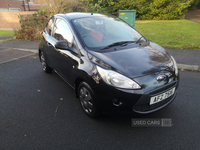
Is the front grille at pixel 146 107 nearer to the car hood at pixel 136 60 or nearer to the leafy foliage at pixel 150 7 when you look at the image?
the car hood at pixel 136 60

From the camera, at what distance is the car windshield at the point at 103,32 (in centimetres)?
311

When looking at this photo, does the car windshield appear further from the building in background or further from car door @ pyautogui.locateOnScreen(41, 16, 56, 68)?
the building in background

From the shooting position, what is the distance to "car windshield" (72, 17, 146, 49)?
3.11 metres

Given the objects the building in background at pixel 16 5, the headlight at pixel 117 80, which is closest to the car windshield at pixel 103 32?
the headlight at pixel 117 80

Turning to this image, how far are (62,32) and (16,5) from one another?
3297 cm

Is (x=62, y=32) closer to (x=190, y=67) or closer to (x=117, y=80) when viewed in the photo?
(x=117, y=80)

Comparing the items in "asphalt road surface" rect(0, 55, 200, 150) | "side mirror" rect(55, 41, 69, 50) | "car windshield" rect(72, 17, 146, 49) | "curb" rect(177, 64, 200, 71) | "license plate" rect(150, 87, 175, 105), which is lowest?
"asphalt road surface" rect(0, 55, 200, 150)

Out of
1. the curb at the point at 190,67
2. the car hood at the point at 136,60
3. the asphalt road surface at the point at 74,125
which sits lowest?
the asphalt road surface at the point at 74,125

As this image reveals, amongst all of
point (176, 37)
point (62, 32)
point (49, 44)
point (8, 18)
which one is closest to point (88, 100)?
point (62, 32)

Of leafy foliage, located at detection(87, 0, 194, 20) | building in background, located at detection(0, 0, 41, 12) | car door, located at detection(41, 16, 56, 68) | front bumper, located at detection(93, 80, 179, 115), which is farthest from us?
building in background, located at detection(0, 0, 41, 12)

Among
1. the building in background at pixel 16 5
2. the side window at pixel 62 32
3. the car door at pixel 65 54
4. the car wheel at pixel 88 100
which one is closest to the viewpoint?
the car wheel at pixel 88 100

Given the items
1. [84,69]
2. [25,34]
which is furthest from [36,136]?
[25,34]

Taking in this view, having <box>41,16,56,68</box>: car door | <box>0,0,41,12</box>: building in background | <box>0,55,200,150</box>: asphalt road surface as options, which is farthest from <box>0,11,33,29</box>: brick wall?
<box>0,55,200,150</box>: asphalt road surface

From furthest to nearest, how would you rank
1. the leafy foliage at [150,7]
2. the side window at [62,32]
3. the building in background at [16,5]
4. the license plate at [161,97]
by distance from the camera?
the building in background at [16,5] < the leafy foliage at [150,7] < the side window at [62,32] < the license plate at [161,97]
